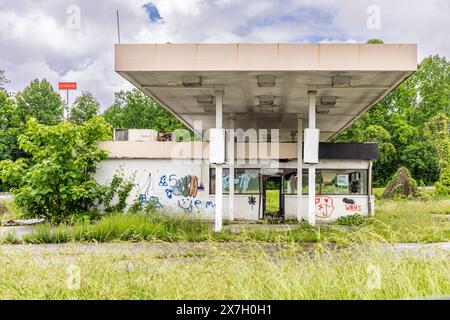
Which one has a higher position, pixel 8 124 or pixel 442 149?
pixel 8 124

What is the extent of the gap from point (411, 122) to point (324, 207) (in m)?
A: 48.5

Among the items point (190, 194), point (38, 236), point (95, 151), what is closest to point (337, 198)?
point (190, 194)

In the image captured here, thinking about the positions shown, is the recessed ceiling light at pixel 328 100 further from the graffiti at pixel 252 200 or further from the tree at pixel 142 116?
the tree at pixel 142 116

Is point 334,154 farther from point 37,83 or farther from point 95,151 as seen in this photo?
point 37,83

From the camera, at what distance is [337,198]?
2161cm

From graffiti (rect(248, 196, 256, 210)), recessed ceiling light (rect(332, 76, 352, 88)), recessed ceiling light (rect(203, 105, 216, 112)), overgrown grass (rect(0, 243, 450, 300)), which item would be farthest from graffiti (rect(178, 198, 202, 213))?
overgrown grass (rect(0, 243, 450, 300))

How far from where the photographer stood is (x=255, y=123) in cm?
2625

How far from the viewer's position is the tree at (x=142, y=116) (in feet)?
187

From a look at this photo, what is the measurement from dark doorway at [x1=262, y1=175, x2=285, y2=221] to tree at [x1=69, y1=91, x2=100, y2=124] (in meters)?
49.9

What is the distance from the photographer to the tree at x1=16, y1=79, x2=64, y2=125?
63.5m

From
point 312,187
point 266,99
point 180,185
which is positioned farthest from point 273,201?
point 312,187

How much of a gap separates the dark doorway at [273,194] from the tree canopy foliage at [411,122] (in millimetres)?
33991

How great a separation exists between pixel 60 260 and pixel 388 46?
1124 cm

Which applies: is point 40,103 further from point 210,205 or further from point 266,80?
point 266,80
